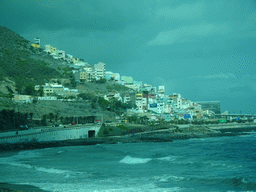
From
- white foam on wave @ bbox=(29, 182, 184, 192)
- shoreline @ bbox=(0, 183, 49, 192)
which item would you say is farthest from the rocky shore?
white foam on wave @ bbox=(29, 182, 184, 192)

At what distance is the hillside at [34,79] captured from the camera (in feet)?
266

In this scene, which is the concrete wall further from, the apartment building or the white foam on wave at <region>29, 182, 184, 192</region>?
the apartment building

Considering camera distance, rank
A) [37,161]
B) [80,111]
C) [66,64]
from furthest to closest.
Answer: [66,64] < [80,111] < [37,161]

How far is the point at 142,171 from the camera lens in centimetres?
2659

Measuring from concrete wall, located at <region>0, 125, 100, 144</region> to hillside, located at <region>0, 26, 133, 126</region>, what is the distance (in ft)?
54.3

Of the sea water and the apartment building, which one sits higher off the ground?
the apartment building

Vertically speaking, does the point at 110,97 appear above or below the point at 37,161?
above

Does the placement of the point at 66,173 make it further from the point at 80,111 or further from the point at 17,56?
the point at 17,56

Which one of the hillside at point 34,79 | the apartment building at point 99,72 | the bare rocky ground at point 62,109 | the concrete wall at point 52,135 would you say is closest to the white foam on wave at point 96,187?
the concrete wall at point 52,135

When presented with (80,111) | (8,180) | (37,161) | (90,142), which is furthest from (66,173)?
(80,111)

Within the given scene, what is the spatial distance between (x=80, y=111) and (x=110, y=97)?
97.3 ft

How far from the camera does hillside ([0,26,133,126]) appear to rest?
81062 millimetres

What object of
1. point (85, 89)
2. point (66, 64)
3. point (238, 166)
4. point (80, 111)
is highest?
point (66, 64)

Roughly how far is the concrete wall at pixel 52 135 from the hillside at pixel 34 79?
16.6 metres
